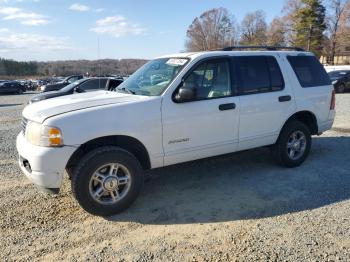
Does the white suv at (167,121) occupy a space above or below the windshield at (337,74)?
below

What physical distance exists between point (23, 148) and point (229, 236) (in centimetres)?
253

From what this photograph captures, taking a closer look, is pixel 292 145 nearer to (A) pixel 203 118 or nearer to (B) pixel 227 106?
(B) pixel 227 106

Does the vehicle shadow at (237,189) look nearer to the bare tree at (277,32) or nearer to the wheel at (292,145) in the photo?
the wheel at (292,145)

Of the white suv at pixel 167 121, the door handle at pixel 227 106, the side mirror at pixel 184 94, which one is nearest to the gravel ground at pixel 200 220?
the white suv at pixel 167 121

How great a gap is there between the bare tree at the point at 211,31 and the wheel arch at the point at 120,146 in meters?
70.1

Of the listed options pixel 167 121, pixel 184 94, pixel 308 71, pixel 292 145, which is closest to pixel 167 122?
pixel 167 121

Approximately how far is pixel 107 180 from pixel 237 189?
190 centimetres

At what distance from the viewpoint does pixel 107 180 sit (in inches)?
156

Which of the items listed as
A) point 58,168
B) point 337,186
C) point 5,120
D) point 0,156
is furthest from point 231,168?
point 5,120

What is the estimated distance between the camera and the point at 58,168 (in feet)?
12.2

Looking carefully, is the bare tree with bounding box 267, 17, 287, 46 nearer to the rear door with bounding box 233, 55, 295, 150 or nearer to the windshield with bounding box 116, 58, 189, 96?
the rear door with bounding box 233, 55, 295, 150

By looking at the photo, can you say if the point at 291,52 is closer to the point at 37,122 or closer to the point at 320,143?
the point at 320,143

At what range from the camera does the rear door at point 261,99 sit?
4957 mm

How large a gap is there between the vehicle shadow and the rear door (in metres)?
0.55
